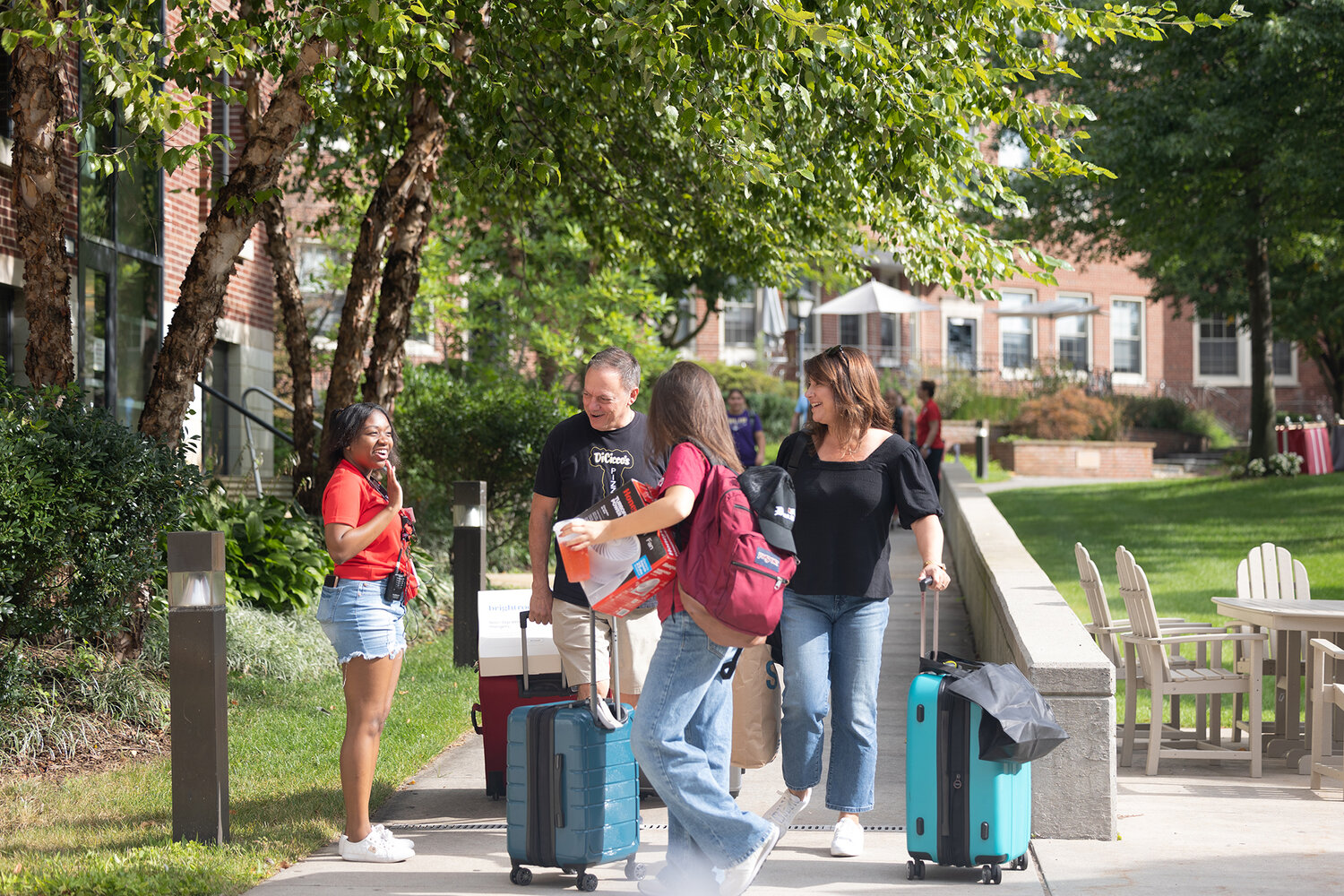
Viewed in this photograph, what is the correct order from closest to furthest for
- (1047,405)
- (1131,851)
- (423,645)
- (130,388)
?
(1131,851) → (423,645) → (130,388) → (1047,405)

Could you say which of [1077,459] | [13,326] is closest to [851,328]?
[1077,459]

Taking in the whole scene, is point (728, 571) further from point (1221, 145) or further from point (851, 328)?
point (851, 328)

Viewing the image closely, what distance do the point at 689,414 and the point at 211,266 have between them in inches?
181

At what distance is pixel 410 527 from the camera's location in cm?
494

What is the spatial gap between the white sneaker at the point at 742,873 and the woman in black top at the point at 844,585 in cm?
57

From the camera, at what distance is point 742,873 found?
13.0 feet

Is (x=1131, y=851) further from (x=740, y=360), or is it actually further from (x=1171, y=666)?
(x=740, y=360)

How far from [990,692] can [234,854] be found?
2.72 m

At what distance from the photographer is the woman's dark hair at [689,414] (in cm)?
404

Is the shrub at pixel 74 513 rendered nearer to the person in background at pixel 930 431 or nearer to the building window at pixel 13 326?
the building window at pixel 13 326

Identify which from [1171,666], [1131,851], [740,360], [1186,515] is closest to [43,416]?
[1131,851]

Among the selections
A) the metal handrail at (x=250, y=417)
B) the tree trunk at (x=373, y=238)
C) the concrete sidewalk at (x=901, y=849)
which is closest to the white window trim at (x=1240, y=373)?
the metal handrail at (x=250, y=417)

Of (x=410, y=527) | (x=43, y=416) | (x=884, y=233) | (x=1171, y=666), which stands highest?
(x=884, y=233)

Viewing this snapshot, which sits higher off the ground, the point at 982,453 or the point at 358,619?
the point at 982,453
